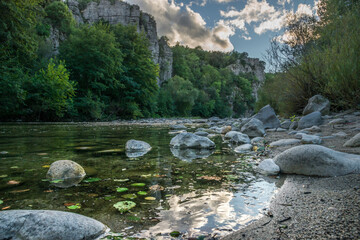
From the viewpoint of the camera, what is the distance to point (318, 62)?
844 centimetres

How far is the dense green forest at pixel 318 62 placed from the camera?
609 centimetres

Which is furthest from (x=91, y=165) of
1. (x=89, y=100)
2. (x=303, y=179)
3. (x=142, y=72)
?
(x=142, y=72)

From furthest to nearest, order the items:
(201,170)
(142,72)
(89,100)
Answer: (142,72) < (89,100) < (201,170)

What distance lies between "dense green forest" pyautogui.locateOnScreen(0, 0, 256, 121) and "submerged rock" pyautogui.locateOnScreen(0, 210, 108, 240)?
1356 cm

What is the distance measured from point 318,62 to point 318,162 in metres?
7.48

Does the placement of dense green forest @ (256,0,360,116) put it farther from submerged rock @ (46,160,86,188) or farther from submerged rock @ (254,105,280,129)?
submerged rock @ (46,160,86,188)

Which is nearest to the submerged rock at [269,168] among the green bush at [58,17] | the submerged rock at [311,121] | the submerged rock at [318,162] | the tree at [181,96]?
the submerged rock at [318,162]

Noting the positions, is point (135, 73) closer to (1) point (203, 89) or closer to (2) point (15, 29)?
(2) point (15, 29)

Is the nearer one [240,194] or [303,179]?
[240,194]

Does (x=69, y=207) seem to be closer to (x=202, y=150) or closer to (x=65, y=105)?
(x=202, y=150)

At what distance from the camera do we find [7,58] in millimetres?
14125

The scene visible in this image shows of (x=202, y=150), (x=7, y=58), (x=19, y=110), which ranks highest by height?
(x=7, y=58)

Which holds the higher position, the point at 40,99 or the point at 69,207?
the point at 40,99

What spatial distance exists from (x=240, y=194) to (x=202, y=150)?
2.58 metres
